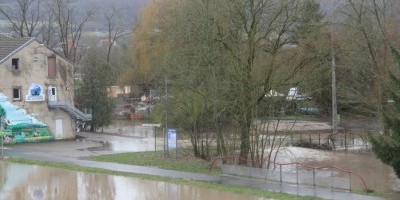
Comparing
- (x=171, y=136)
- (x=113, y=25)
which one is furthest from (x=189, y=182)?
(x=113, y=25)

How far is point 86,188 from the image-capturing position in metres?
24.4

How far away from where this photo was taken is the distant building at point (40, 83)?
44906 millimetres

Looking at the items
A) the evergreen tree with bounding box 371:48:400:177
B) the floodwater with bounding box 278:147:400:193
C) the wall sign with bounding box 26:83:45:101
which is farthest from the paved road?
the wall sign with bounding box 26:83:45:101

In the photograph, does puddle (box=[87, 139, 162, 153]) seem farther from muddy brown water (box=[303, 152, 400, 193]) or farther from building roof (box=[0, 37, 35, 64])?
muddy brown water (box=[303, 152, 400, 193])

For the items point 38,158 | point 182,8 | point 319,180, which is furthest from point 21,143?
point 319,180

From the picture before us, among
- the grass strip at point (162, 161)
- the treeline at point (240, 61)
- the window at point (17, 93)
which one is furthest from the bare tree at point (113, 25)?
the treeline at point (240, 61)

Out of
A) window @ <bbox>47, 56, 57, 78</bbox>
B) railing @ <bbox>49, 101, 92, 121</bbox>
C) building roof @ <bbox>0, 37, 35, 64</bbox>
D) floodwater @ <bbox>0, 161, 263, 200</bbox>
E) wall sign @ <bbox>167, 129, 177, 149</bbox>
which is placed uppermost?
building roof @ <bbox>0, 37, 35, 64</bbox>

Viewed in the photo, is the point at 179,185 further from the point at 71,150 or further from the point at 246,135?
the point at 71,150

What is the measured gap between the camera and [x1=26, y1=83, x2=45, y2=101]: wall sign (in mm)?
45875

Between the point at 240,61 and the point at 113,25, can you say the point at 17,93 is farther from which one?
the point at 113,25

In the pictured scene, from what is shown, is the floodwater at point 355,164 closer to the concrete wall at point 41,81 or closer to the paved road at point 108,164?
the paved road at point 108,164

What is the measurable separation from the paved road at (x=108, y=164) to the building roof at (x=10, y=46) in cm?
675

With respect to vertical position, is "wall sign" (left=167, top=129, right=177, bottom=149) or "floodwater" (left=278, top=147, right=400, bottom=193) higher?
"wall sign" (left=167, top=129, right=177, bottom=149)

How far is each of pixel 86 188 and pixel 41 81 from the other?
953 inches
